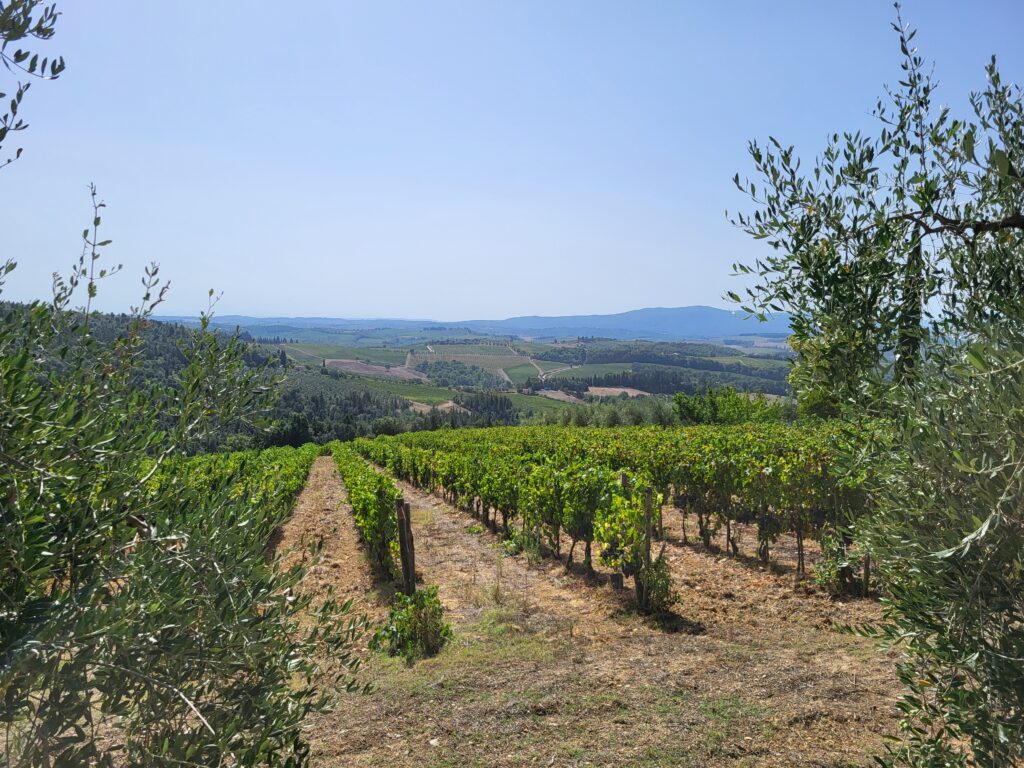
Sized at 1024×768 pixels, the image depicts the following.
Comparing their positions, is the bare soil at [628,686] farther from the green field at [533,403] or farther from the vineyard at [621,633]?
the green field at [533,403]

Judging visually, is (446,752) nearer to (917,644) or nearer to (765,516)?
(917,644)

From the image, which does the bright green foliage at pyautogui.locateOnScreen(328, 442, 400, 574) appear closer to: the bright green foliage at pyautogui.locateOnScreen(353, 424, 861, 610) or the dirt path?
the dirt path

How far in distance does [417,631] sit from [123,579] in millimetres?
7573

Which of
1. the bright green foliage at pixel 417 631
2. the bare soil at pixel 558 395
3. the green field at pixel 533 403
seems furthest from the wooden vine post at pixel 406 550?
the bare soil at pixel 558 395

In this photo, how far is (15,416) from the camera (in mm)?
2207

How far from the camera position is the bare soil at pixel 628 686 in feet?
19.9

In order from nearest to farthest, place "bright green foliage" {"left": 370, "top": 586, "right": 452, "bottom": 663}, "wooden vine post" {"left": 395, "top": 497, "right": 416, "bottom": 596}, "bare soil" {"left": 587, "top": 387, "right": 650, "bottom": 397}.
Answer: "bright green foliage" {"left": 370, "top": 586, "right": 452, "bottom": 663} < "wooden vine post" {"left": 395, "top": 497, "right": 416, "bottom": 596} < "bare soil" {"left": 587, "top": 387, "right": 650, "bottom": 397}

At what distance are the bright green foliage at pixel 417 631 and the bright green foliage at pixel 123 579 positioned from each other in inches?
250

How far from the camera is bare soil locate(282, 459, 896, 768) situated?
607 cm

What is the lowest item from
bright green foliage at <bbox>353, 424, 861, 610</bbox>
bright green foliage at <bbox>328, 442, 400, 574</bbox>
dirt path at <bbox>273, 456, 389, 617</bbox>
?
dirt path at <bbox>273, 456, 389, 617</bbox>

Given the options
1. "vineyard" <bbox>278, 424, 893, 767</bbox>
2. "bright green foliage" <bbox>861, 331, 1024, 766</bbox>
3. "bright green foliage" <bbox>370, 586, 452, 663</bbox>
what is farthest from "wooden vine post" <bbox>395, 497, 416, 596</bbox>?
"bright green foliage" <bbox>861, 331, 1024, 766</bbox>

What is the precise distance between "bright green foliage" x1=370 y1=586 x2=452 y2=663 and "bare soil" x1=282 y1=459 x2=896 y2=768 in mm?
244

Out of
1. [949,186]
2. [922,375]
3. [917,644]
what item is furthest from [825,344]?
[917,644]

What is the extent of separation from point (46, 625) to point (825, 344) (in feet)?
13.4
